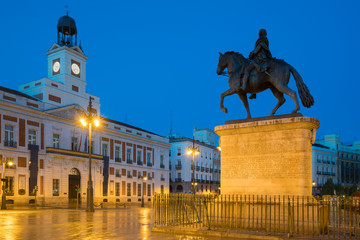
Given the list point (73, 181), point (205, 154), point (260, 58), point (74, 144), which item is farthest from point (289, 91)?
point (205, 154)

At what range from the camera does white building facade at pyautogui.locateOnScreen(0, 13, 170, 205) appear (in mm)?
38031

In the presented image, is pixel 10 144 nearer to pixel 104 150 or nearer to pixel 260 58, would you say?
pixel 104 150

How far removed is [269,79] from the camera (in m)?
11.1

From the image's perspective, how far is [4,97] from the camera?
36.9 metres

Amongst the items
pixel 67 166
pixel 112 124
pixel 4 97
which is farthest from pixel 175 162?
pixel 4 97

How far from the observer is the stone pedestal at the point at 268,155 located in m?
10.1

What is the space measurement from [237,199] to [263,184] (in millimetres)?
904

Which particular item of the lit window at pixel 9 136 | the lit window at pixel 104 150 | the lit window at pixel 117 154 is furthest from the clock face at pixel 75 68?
the lit window at pixel 117 154

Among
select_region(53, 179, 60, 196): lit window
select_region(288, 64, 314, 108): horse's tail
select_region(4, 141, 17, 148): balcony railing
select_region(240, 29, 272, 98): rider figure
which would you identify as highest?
select_region(240, 29, 272, 98): rider figure

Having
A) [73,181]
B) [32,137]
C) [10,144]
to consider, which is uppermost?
[32,137]

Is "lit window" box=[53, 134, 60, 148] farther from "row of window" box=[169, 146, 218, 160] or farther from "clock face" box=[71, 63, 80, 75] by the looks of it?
"row of window" box=[169, 146, 218, 160]

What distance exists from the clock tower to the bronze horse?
3443 centimetres

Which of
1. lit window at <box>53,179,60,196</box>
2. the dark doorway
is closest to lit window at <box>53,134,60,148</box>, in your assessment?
the dark doorway

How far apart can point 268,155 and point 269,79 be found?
232 centimetres
